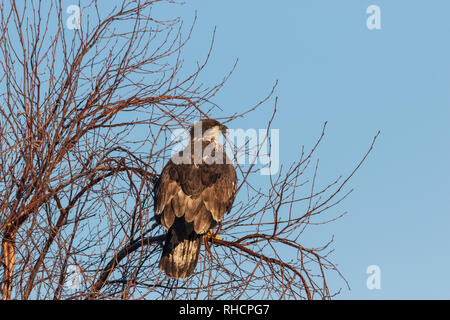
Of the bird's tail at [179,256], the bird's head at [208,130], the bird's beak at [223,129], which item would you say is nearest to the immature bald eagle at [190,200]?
the bird's tail at [179,256]

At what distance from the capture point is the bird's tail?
759 cm

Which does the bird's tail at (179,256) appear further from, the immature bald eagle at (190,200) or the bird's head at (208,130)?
the bird's head at (208,130)

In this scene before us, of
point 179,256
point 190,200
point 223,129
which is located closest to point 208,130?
point 223,129

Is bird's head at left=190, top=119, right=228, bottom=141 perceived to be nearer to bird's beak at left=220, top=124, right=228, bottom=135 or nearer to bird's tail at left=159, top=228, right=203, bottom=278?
bird's beak at left=220, top=124, right=228, bottom=135

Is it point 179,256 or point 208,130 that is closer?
point 179,256

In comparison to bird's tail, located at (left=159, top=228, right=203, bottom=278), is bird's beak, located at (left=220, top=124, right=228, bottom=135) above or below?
above

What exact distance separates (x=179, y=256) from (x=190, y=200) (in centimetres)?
69

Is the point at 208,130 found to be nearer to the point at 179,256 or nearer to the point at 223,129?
the point at 223,129

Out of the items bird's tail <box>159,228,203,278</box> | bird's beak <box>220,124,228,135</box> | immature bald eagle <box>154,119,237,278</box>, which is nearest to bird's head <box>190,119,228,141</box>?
bird's beak <box>220,124,228,135</box>

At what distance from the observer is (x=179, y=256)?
24.9 ft

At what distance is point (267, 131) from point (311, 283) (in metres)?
1.68

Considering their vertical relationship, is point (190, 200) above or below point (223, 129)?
below
